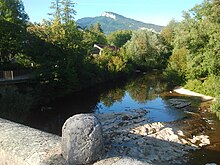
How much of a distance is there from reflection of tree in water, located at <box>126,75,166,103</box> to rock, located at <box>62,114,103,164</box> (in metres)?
29.1

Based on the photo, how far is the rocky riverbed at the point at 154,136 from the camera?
1545 cm

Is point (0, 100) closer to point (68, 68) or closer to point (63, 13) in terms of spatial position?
point (68, 68)

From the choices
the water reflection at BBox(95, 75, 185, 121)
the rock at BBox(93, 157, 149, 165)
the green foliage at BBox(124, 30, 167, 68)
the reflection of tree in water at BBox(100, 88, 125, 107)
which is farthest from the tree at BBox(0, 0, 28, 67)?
the green foliage at BBox(124, 30, 167, 68)

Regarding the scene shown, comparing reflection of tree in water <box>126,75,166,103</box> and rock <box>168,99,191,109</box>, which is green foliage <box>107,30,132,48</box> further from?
rock <box>168,99,191,109</box>

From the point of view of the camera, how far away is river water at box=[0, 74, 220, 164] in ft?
61.3

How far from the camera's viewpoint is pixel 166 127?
2008cm

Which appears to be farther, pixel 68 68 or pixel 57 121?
pixel 68 68

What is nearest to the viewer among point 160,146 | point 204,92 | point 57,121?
point 160,146

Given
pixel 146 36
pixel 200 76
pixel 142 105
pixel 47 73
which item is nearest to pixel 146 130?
pixel 142 105

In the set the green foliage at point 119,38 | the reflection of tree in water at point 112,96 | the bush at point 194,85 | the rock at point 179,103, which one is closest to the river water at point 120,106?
the reflection of tree in water at point 112,96

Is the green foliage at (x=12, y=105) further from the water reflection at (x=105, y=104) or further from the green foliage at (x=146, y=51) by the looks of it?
the green foliage at (x=146, y=51)

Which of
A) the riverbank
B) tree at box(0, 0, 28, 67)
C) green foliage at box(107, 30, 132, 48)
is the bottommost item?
the riverbank

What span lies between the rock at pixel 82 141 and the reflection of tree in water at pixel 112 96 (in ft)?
88.0

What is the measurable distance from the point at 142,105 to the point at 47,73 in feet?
32.2
